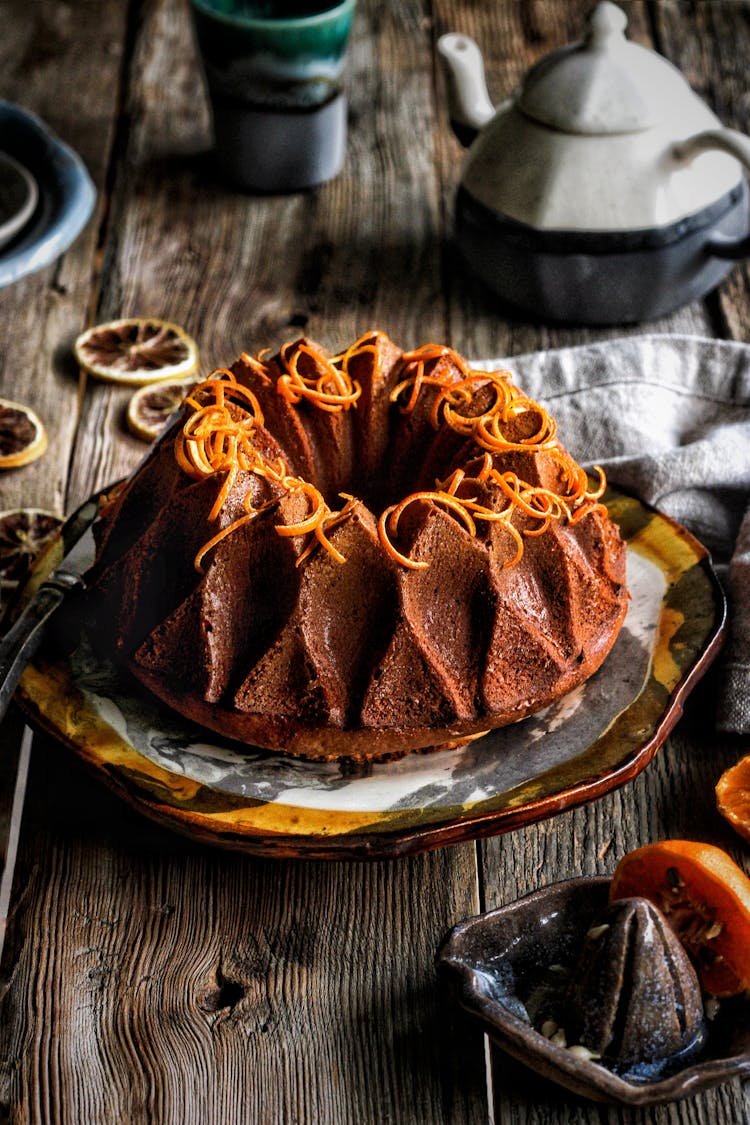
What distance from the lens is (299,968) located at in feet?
4.23

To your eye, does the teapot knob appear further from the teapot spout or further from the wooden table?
the wooden table

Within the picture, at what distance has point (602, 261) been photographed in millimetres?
2131

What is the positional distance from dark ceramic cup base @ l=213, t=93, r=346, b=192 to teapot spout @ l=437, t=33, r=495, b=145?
1.09 ft

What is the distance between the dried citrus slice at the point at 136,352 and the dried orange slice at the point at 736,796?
115cm

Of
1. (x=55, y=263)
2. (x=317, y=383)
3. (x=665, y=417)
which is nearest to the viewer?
(x=317, y=383)

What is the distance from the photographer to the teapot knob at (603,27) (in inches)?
79.4

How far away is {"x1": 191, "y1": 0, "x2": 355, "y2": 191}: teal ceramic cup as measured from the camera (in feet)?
7.50

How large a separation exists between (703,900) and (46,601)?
78cm

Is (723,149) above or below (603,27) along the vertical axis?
below

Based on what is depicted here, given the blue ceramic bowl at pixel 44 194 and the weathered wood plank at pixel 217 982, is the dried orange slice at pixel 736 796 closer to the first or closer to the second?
the weathered wood plank at pixel 217 982

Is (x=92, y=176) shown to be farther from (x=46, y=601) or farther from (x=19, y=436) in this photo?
(x=46, y=601)

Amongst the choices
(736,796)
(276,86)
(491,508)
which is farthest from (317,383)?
(276,86)

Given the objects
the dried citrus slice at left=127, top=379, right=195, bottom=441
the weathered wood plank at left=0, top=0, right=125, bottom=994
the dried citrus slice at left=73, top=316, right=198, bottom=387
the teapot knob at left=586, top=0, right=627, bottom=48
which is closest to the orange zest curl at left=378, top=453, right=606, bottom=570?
the weathered wood plank at left=0, top=0, right=125, bottom=994

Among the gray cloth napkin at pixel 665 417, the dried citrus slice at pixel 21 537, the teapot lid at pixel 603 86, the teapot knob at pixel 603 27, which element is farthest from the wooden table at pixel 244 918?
the teapot knob at pixel 603 27
